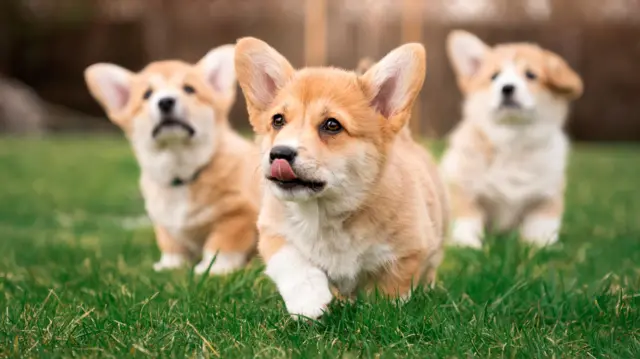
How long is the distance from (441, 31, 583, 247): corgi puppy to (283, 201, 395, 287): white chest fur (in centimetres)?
220

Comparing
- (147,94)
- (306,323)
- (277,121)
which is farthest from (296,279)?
(147,94)

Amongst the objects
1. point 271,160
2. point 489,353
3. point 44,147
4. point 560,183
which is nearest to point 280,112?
point 271,160

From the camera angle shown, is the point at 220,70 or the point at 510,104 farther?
the point at 510,104

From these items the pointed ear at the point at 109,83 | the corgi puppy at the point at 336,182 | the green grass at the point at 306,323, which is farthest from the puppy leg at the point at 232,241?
the corgi puppy at the point at 336,182

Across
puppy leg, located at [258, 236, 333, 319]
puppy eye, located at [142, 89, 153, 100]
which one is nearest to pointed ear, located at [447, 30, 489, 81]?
puppy eye, located at [142, 89, 153, 100]

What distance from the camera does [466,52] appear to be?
5301 millimetres

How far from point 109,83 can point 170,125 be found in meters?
0.54

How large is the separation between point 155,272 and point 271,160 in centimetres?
137

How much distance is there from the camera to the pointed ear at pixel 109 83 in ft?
14.0

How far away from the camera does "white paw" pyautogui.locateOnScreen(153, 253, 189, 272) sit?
404 cm

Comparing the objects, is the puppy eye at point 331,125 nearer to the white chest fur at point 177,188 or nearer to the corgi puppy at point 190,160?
the corgi puppy at point 190,160

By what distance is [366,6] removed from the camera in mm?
11891

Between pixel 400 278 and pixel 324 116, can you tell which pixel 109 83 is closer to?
pixel 324 116

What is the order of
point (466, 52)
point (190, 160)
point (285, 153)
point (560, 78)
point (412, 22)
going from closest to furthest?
point (285, 153) < point (190, 160) < point (560, 78) < point (466, 52) < point (412, 22)
